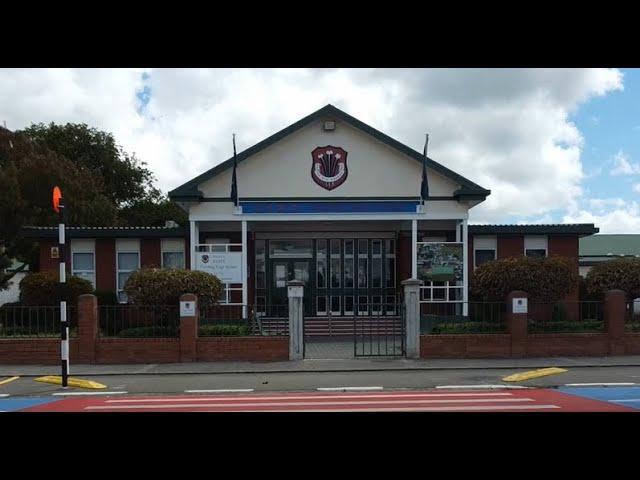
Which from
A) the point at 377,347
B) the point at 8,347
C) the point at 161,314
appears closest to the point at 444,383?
the point at 377,347

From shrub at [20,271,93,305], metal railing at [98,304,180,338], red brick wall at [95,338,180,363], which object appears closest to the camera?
red brick wall at [95,338,180,363]

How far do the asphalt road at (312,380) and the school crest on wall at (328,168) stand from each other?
844 cm

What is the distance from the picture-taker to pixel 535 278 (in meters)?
16.7

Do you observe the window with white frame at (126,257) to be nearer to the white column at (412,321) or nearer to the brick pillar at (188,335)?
the brick pillar at (188,335)

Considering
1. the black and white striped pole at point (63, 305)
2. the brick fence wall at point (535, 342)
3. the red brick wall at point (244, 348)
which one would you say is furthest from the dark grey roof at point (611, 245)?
the black and white striped pole at point (63, 305)

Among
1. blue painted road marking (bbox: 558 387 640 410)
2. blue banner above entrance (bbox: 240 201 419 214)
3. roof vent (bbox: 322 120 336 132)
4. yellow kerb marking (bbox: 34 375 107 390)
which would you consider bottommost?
yellow kerb marking (bbox: 34 375 107 390)

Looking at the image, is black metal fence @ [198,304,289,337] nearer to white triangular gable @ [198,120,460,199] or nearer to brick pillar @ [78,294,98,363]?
brick pillar @ [78,294,98,363]

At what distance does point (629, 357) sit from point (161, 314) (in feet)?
39.1

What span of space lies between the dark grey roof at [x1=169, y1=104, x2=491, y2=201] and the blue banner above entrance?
1473 mm

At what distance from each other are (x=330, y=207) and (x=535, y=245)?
25.4ft

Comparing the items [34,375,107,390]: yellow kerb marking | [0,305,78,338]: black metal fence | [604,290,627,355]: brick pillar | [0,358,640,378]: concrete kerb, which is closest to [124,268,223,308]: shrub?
[0,305,78,338]: black metal fence

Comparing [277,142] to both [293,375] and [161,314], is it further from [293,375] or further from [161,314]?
[293,375]

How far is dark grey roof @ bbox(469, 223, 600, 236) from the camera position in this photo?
21594 millimetres

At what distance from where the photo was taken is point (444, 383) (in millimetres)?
11984
